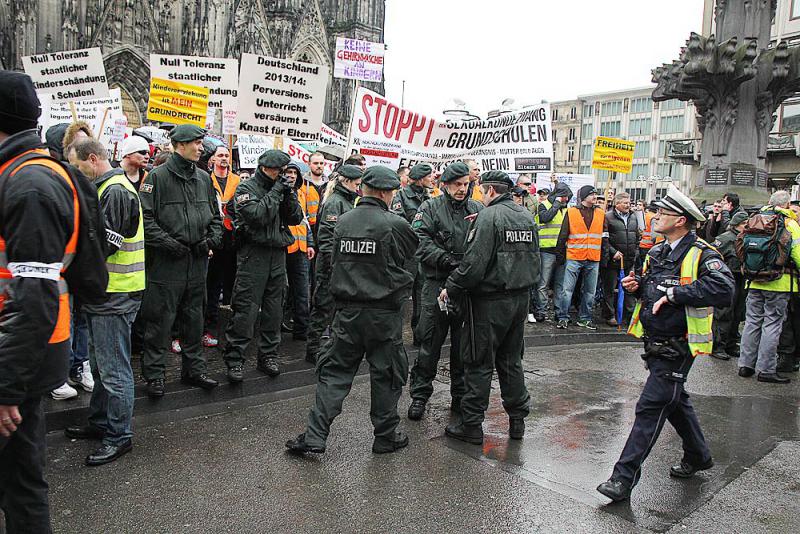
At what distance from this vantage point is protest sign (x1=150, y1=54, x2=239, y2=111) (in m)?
9.75

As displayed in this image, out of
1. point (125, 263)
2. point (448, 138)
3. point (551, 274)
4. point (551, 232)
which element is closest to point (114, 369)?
point (125, 263)

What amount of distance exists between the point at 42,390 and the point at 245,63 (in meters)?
6.72

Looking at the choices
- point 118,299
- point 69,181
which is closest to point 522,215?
point 118,299

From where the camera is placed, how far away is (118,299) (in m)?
4.86

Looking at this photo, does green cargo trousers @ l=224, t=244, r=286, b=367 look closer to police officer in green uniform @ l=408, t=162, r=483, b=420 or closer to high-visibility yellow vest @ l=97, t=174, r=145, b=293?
police officer in green uniform @ l=408, t=162, r=483, b=420

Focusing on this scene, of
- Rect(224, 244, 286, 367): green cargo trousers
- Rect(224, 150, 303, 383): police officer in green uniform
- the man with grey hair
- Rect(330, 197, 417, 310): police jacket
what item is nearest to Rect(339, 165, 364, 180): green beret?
Rect(224, 150, 303, 383): police officer in green uniform

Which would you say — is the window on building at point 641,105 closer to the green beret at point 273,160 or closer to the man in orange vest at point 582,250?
the man in orange vest at point 582,250

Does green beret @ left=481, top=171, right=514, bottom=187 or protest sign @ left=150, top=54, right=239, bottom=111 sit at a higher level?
protest sign @ left=150, top=54, right=239, bottom=111

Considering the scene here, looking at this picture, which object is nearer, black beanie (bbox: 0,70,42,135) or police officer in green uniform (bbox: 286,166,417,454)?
black beanie (bbox: 0,70,42,135)

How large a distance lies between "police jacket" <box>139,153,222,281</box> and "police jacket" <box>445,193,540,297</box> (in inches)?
88.5

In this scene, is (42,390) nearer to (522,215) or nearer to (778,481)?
(522,215)

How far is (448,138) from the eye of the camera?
1012cm

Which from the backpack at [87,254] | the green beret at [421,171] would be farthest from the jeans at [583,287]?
the backpack at [87,254]

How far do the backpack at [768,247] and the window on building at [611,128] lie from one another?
304ft
